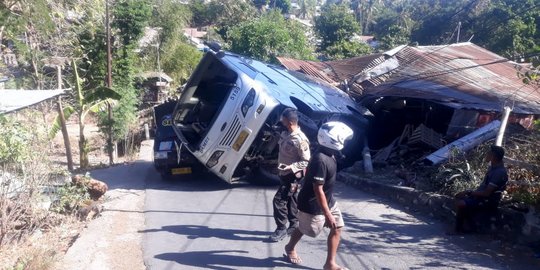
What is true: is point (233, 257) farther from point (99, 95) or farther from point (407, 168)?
point (99, 95)

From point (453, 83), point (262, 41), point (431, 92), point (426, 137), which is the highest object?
point (262, 41)

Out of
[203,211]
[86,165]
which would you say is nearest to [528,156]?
[203,211]

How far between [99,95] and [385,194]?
857 centimetres

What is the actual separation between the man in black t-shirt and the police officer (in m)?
0.82

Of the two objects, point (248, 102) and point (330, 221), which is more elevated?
point (248, 102)

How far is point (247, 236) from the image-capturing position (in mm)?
6836

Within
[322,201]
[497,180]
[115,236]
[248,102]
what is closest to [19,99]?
[248,102]

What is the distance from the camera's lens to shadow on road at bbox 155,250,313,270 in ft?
18.9

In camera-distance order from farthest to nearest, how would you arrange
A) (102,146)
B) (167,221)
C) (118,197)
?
(102,146)
(118,197)
(167,221)

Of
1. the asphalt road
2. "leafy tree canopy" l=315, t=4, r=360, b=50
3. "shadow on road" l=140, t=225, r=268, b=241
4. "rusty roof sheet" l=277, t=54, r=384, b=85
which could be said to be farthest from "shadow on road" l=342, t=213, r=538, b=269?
"leafy tree canopy" l=315, t=4, r=360, b=50

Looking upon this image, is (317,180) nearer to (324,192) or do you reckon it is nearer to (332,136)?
(324,192)

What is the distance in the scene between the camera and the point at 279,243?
651 cm

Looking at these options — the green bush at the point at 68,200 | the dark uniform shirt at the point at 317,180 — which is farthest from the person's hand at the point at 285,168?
the green bush at the point at 68,200

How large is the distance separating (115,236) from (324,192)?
117 inches
